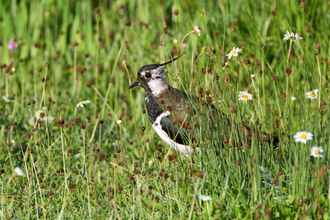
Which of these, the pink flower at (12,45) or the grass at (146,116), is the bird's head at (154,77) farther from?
the pink flower at (12,45)

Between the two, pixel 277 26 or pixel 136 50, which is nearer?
pixel 277 26

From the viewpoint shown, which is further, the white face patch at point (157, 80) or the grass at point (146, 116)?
the white face patch at point (157, 80)

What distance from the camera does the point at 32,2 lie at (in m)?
5.65

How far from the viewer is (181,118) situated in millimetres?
2973

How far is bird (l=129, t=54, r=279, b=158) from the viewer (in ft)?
8.78

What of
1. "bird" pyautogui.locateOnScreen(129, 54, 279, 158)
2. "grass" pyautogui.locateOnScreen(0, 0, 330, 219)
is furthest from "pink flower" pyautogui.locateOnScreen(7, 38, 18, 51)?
"bird" pyautogui.locateOnScreen(129, 54, 279, 158)

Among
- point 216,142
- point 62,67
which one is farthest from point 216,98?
point 62,67

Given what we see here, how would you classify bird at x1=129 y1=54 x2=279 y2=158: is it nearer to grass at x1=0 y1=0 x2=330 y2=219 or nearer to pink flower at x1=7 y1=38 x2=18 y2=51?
grass at x1=0 y1=0 x2=330 y2=219

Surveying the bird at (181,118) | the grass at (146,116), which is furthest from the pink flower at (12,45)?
the bird at (181,118)

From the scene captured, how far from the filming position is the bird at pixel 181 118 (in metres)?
2.68

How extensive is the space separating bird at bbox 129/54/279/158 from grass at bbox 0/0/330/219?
8cm

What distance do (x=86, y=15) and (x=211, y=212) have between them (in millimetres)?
4125

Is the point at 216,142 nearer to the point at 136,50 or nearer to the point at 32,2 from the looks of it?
the point at 136,50

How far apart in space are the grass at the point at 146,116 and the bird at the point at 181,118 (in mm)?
82
